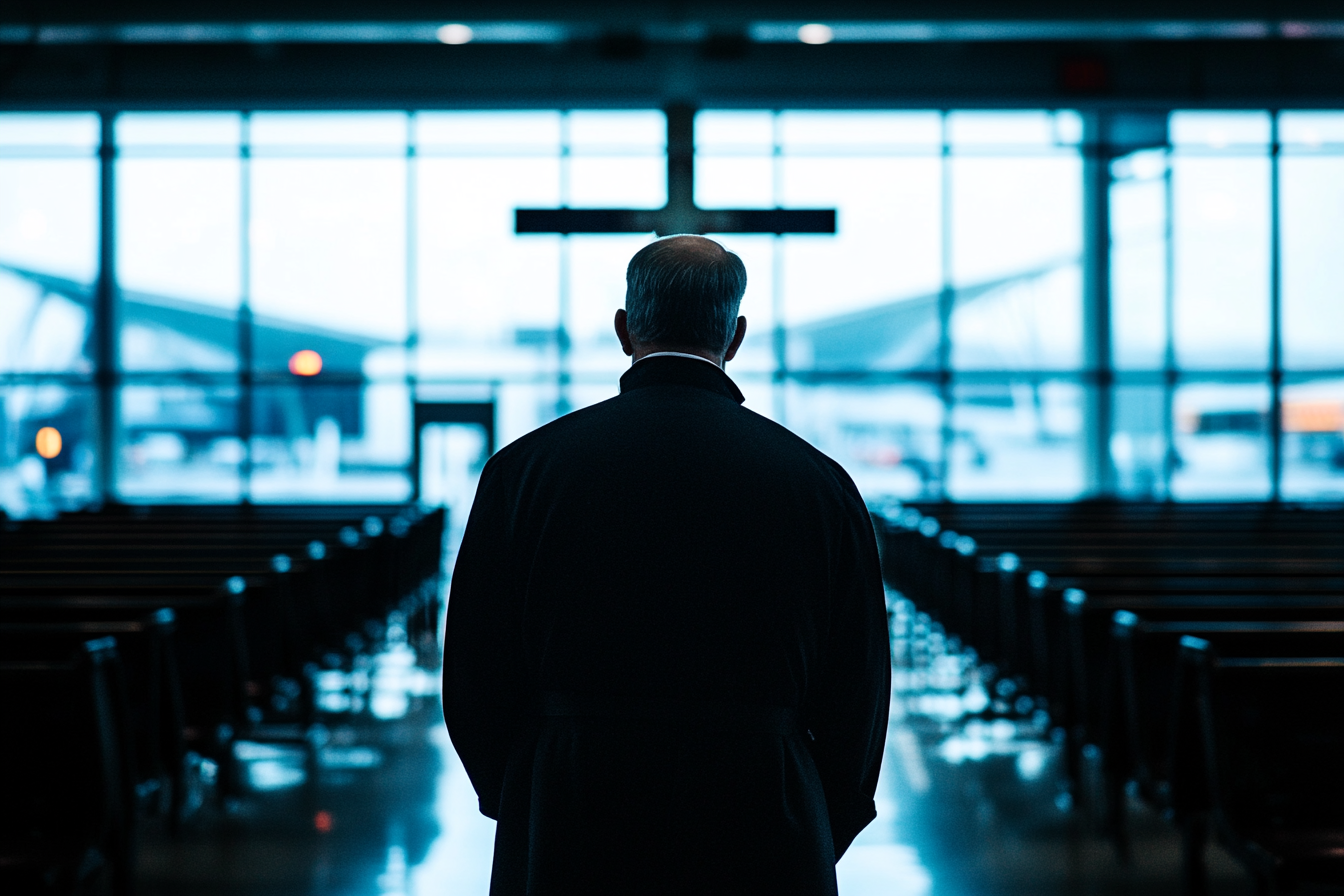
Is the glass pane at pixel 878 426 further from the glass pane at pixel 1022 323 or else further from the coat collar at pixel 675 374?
the coat collar at pixel 675 374

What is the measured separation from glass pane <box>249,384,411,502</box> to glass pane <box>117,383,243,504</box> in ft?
0.99

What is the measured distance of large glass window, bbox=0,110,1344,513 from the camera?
1259cm

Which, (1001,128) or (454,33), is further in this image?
(1001,128)

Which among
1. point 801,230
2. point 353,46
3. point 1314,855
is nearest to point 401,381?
point 353,46

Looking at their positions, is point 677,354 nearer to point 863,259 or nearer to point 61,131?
point 863,259

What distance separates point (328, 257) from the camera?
12680 mm

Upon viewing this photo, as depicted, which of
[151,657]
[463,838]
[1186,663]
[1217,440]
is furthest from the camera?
[1217,440]

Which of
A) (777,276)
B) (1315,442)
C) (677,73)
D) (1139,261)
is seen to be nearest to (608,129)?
(677,73)

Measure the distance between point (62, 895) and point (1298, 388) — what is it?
1276 cm

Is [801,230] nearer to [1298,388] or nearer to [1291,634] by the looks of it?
[1291,634]

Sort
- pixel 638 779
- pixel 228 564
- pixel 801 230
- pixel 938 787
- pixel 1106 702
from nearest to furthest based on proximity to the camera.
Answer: pixel 638 779 → pixel 1106 702 → pixel 801 230 → pixel 938 787 → pixel 228 564

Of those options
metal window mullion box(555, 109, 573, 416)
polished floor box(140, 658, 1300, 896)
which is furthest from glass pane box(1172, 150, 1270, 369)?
polished floor box(140, 658, 1300, 896)

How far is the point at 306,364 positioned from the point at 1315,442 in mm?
10368

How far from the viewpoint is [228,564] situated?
234 inches
